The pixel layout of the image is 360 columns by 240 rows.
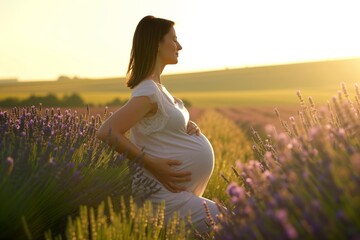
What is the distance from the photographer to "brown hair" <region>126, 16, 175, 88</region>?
4078 mm

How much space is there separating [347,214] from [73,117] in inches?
123

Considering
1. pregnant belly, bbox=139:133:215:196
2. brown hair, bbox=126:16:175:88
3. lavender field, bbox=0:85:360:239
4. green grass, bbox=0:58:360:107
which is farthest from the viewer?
green grass, bbox=0:58:360:107

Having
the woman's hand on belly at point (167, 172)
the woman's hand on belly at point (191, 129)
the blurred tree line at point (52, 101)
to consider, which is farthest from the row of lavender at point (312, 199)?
the blurred tree line at point (52, 101)

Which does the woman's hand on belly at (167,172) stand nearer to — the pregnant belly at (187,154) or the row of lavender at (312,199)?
the pregnant belly at (187,154)

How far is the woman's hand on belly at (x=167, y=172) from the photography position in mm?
3676

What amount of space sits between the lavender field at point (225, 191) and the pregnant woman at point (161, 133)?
0.42 feet

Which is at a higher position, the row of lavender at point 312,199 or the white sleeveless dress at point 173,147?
the row of lavender at point 312,199

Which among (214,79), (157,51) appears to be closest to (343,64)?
(214,79)

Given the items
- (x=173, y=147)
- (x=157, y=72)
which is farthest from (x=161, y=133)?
(x=157, y=72)

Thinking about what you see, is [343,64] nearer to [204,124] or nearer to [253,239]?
[204,124]

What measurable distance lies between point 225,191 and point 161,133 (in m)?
1.13

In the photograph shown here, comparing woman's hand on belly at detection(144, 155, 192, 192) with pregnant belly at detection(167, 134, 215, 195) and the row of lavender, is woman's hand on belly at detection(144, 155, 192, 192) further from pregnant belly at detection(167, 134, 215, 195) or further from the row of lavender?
the row of lavender

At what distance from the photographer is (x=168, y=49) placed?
4184 millimetres

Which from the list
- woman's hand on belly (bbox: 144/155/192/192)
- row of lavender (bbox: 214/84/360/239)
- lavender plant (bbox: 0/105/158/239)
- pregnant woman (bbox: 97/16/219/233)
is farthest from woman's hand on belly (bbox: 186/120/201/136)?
row of lavender (bbox: 214/84/360/239)
